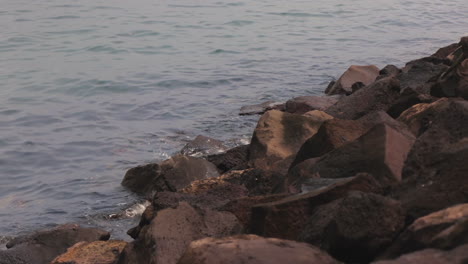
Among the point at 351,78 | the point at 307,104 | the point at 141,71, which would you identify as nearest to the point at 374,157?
the point at 307,104

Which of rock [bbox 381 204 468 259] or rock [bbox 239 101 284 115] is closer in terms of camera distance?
rock [bbox 381 204 468 259]

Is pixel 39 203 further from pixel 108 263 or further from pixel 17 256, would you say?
pixel 108 263

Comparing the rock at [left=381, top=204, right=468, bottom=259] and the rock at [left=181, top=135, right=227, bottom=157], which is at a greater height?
the rock at [left=381, top=204, right=468, bottom=259]

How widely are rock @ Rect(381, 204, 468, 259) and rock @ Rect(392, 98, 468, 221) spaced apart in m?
0.27

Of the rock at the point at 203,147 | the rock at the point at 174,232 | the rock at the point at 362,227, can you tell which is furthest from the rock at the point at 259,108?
the rock at the point at 362,227

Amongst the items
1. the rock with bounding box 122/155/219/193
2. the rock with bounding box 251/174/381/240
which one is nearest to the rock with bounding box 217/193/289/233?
the rock with bounding box 251/174/381/240

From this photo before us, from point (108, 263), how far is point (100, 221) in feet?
5.90

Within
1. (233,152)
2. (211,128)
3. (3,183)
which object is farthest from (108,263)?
(211,128)

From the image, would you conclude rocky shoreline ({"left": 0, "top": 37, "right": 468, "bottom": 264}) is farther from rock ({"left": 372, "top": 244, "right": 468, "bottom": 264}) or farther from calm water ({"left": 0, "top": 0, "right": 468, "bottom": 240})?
calm water ({"left": 0, "top": 0, "right": 468, "bottom": 240})

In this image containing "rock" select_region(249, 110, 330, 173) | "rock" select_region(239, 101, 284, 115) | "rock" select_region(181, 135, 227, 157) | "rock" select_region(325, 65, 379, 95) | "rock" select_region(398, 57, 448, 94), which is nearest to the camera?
"rock" select_region(249, 110, 330, 173)

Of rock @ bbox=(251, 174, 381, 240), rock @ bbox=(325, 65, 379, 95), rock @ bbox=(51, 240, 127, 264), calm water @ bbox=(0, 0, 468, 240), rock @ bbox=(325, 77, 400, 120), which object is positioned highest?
rock @ bbox=(251, 174, 381, 240)

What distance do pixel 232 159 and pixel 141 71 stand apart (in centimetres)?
664

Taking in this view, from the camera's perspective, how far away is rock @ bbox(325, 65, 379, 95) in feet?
34.6

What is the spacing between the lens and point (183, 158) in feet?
22.9
